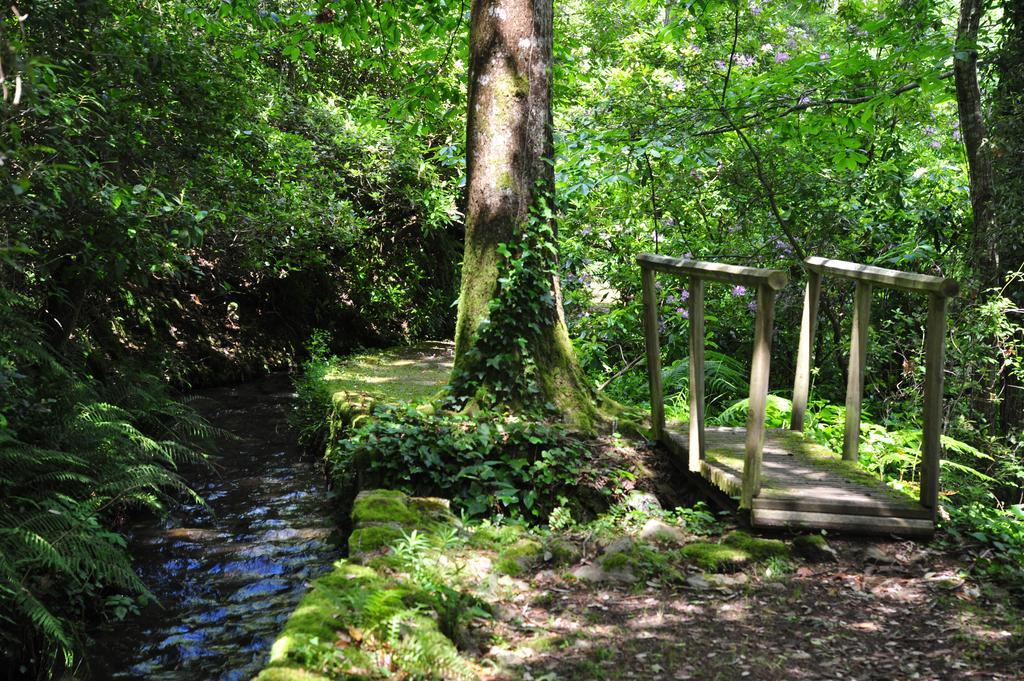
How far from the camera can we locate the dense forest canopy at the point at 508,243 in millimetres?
4551

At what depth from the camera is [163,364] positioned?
8539 millimetres

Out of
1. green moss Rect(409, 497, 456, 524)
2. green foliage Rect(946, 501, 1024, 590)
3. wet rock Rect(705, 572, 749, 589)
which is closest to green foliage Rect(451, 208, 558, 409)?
green moss Rect(409, 497, 456, 524)

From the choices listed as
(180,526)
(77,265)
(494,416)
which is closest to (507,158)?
(494,416)

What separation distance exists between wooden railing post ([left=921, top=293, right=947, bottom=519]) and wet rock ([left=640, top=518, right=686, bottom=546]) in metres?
1.40

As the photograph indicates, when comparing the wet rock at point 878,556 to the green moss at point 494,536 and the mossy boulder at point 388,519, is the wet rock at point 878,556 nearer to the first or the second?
the green moss at point 494,536

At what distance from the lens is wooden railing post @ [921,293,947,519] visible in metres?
4.16

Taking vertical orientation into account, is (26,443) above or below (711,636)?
above

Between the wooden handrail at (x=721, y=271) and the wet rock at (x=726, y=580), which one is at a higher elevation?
the wooden handrail at (x=721, y=271)

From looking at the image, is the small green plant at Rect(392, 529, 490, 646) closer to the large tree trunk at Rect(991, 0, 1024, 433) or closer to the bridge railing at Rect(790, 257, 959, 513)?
the bridge railing at Rect(790, 257, 959, 513)

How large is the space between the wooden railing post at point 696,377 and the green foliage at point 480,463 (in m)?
0.70

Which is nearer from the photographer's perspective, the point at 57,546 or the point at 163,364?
the point at 57,546

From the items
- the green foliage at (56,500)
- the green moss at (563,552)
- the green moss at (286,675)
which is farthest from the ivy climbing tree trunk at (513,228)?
the green moss at (286,675)

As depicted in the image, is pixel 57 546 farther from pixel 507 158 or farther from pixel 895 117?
pixel 895 117

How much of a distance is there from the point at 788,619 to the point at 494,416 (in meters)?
2.76
